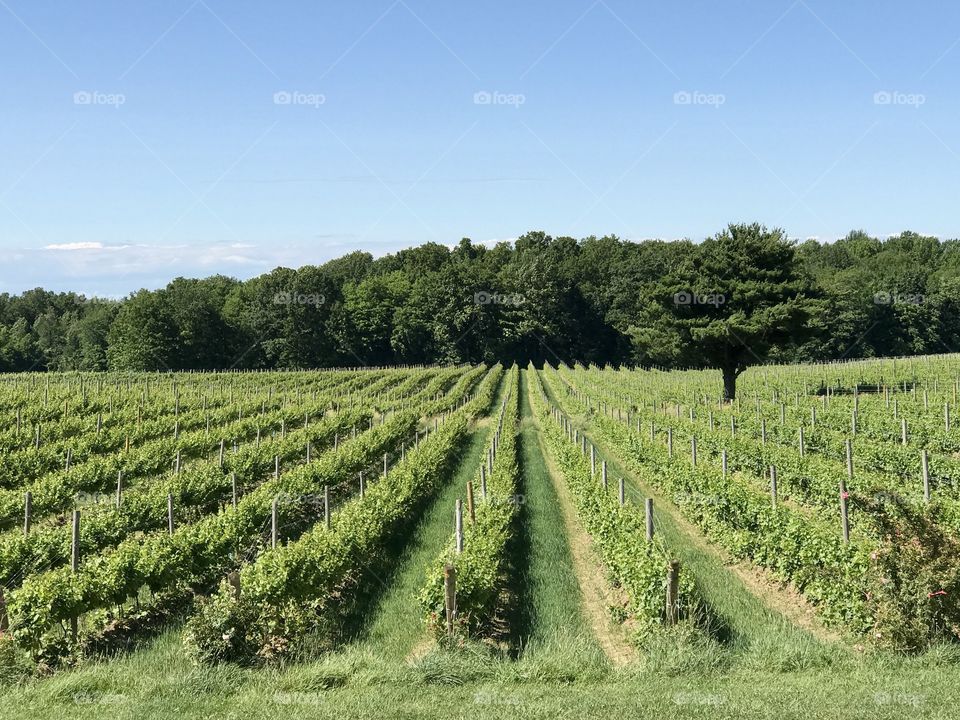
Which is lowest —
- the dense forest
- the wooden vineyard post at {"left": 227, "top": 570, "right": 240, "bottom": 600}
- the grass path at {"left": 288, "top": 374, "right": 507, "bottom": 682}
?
the grass path at {"left": 288, "top": 374, "right": 507, "bottom": 682}

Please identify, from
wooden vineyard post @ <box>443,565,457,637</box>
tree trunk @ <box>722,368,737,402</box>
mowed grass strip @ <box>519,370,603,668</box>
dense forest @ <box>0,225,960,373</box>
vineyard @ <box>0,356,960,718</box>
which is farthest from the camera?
dense forest @ <box>0,225,960,373</box>

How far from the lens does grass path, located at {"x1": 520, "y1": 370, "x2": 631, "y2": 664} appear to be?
1059 centimetres

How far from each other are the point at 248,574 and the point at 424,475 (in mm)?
9925

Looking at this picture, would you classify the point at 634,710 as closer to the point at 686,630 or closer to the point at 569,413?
the point at 686,630

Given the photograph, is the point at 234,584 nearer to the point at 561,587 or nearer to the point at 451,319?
the point at 561,587

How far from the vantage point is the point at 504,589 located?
1298cm

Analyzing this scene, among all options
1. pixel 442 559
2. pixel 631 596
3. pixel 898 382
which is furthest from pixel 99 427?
pixel 898 382

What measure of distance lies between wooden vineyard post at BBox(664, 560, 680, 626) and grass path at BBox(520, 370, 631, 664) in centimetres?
86

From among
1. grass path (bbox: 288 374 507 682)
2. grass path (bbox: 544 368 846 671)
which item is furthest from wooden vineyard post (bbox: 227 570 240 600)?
grass path (bbox: 544 368 846 671)

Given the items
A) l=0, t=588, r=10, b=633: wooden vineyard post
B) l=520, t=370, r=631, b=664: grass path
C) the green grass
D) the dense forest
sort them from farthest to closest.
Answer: the dense forest, l=0, t=588, r=10, b=633: wooden vineyard post, l=520, t=370, r=631, b=664: grass path, the green grass

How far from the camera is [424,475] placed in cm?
2106

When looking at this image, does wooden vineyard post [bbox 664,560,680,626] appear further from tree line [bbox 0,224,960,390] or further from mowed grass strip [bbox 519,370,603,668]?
tree line [bbox 0,224,960,390]

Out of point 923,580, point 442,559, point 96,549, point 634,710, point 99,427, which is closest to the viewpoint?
point 634,710

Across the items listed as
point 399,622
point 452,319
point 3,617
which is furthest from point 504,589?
point 452,319
